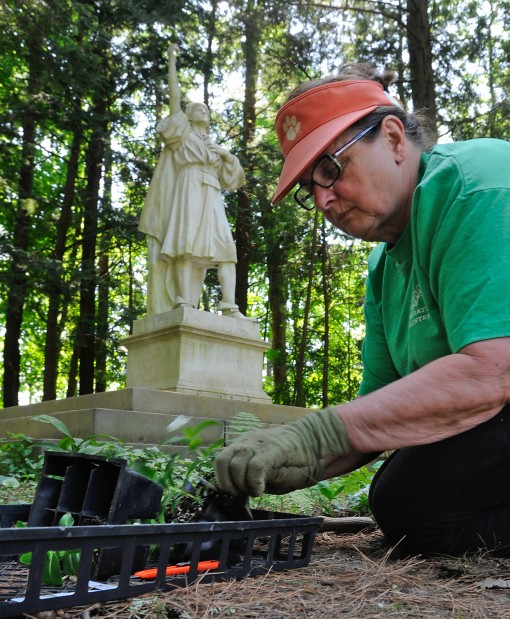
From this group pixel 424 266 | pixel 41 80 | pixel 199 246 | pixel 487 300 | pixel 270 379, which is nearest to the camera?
pixel 487 300

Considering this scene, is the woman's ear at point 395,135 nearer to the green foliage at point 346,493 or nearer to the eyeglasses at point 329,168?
the eyeglasses at point 329,168

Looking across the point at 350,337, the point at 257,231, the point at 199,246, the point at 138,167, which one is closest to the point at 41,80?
the point at 138,167

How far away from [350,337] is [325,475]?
57.9ft

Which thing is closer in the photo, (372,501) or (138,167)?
(372,501)

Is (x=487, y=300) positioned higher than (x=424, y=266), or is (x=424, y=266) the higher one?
(x=424, y=266)

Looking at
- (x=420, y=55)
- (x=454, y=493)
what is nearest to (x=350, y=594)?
(x=454, y=493)

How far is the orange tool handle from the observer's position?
1451mm

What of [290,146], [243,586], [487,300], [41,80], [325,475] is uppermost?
[41,80]

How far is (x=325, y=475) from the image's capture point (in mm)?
2111

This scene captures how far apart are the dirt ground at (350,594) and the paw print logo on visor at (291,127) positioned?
1277 millimetres

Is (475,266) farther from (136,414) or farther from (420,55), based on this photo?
(420,55)

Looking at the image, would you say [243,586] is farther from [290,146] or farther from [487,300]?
[290,146]

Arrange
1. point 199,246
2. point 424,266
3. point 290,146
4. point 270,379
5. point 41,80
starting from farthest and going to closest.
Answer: point 270,379 < point 41,80 < point 199,246 < point 290,146 < point 424,266

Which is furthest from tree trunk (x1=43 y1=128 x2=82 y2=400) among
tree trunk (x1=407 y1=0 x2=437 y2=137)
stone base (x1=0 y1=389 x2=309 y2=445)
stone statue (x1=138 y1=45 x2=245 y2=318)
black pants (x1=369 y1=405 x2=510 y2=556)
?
black pants (x1=369 y1=405 x2=510 y2=556)
